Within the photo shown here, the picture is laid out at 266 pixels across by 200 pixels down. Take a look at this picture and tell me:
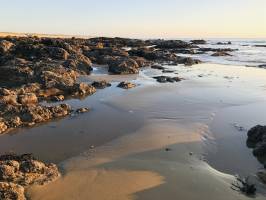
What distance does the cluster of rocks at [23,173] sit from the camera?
18.5 ft

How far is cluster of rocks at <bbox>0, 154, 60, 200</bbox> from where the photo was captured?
5639 millimetres

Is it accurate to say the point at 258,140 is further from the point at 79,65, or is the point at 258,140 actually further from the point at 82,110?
the point at 79,65

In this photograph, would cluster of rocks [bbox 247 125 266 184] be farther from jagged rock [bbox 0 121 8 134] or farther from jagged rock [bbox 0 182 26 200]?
jagged rock [bbox 0 121 8 134]

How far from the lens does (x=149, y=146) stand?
25.5 ft

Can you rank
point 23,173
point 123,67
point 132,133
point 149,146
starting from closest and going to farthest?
point 23,173 < point 149,146 < point 132,133 < point 123,67

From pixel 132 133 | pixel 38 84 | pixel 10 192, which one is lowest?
pixel 132 133

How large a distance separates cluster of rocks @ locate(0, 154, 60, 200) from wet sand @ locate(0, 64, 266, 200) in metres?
0.17

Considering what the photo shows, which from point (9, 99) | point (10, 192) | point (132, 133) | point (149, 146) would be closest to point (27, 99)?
point (9, 99)

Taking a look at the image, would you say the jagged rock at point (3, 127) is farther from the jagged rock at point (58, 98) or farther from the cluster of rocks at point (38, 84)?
the jagged rock at point (58, 98)

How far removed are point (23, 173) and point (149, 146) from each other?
2622mm

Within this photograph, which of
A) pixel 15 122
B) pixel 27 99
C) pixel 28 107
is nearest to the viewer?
pixel 15 122

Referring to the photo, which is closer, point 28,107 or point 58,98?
point 28,107

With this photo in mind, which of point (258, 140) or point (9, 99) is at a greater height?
point (9, 99)

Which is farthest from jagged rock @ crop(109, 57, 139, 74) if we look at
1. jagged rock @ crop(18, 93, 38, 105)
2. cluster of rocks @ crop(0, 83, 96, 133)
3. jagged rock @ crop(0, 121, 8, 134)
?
jagged rock @ crop(0, 121, 8, 134)
